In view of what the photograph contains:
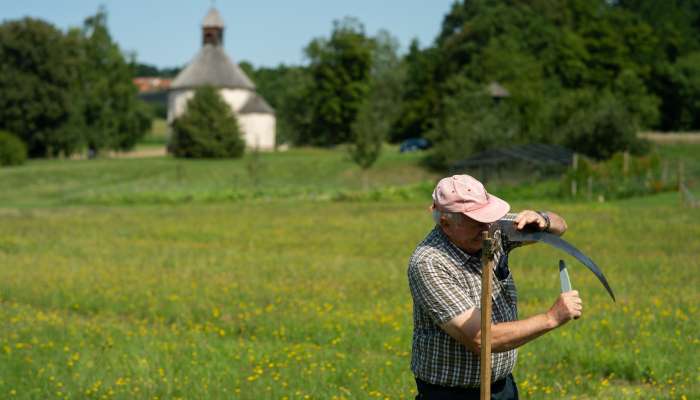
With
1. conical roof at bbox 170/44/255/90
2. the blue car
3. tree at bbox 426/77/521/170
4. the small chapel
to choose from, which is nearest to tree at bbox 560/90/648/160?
tree at bbox 426/77/521/170

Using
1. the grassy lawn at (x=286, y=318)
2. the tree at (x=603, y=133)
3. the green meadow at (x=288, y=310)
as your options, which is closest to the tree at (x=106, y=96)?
the tree at (x=603, y=133)

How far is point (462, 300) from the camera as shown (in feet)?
14.8

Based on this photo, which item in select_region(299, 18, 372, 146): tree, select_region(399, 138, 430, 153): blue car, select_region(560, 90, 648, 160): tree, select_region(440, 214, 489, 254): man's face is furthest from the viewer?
select_region(299, 18, 372, 146): tree

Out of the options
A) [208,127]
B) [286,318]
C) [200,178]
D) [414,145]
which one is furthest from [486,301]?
[414,145]

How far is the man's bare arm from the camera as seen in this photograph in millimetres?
4148

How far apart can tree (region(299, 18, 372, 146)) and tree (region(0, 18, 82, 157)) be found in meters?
24.3

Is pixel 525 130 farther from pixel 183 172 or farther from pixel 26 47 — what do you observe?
pixel 26 47

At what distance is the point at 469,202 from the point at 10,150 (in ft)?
276

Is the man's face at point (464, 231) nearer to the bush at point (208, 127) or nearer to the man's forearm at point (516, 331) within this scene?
the man's forearm at point (516, 331)

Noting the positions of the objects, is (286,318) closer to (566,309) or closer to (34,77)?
(566,309)

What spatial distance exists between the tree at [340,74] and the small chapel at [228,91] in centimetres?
562

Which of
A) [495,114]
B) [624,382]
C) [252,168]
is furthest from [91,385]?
[495,114]

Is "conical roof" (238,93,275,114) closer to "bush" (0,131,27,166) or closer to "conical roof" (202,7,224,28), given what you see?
"conical roof" (202,7,224,28)

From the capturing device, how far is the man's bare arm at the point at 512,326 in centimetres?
415
